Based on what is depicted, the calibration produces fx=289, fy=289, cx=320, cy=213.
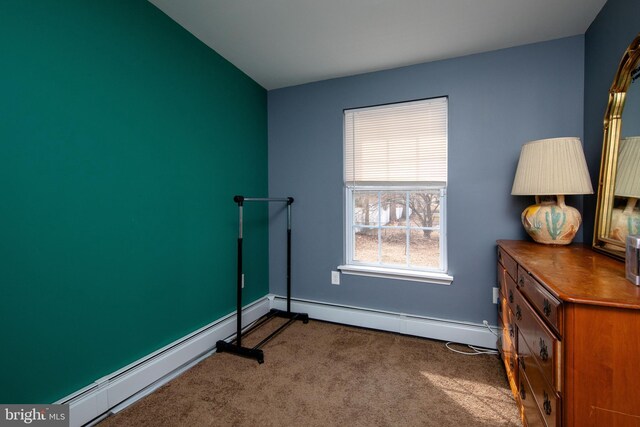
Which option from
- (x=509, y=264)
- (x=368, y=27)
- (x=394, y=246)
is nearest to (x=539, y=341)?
(x=509, y=264)

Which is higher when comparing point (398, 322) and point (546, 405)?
point (546, 405)

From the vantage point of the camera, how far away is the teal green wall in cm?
126

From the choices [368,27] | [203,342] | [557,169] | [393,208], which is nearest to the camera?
[557,169]

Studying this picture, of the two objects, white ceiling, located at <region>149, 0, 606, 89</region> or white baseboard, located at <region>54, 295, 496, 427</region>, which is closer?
white baseboard, located at <region>54, 295, 496, 427</region>

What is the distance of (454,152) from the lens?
7.86ft

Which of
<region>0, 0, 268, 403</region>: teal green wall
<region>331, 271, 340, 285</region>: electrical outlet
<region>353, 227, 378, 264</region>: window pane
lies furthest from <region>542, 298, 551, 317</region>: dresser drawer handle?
<region>0, 0, 268, 403</region>: teal green wall

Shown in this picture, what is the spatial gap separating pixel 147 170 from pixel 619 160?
2.73 meters

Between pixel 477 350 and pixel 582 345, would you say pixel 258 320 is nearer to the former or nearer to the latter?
pixel 477 350

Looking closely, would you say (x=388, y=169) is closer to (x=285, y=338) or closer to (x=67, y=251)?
(x=285, y=338)

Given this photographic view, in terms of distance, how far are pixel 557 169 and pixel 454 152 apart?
0.76 meters

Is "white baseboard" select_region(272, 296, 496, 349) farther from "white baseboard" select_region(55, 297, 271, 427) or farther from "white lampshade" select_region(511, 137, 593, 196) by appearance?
"white lampshade" select_region(511, 137, 593, 196)

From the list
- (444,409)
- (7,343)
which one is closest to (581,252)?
(444,409)

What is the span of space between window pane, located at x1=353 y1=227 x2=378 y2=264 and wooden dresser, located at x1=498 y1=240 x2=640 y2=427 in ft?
4.92

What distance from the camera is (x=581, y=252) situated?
1.66m
